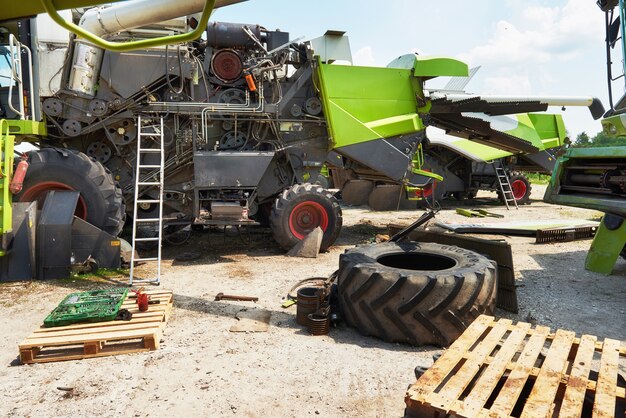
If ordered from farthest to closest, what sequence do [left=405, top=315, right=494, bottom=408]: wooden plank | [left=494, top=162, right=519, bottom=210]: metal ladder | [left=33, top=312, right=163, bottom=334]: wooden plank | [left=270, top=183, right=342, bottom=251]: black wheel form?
[left=494, top=162, right=519, bottom=210]: metal ladder
[left=270, top=183, right=342, bottom=251]: black wheel
[left=33, top=312, right=163, bottom=334]: wooden plank
[left=405, top=315, right=494, bottom=408]: wooden plank

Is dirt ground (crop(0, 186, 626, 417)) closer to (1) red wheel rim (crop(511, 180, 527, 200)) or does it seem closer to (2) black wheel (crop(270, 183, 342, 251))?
(2) black wheel (crop(270, 183, 342, 251))

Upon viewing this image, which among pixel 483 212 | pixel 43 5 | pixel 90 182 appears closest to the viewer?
pixel 43 5

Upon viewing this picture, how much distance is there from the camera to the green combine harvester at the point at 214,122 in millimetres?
6812

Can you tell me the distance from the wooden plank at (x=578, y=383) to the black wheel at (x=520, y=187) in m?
13.0

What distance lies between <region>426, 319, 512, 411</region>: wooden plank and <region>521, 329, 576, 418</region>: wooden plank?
12.6 inches

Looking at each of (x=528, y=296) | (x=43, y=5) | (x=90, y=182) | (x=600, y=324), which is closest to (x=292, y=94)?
(x=90, y=182)

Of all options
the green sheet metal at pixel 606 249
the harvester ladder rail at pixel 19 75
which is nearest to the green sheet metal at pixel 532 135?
the green sheet metal at pixel 606 249

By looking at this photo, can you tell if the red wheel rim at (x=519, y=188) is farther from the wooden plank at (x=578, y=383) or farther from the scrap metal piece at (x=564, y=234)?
the wooden plank at (x=578, y=383)

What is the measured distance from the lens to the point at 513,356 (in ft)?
9.82

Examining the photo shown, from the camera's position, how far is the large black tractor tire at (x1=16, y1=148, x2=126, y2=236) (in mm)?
6430

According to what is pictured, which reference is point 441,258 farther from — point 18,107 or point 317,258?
point 18,107

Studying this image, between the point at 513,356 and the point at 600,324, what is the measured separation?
84.1 inches

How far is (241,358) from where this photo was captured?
3.76 meters

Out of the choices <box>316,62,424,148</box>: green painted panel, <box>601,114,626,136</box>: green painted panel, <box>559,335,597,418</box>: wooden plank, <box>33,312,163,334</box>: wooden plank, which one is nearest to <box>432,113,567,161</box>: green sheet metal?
<box>316,62,424,148</box>: green painted panel
